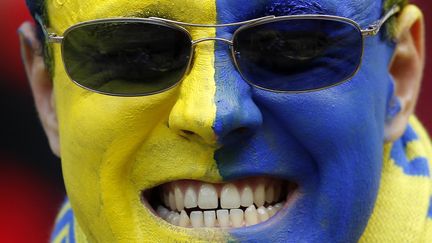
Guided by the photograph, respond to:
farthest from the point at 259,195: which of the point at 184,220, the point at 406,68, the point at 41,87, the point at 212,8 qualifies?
the point at 41,87

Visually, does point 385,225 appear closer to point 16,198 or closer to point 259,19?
point 259,19

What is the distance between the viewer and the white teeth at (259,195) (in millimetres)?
1475

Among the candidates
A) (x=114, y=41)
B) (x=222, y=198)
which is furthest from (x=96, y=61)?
(x=222, y=198)

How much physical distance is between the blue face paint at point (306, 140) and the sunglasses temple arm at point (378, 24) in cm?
2

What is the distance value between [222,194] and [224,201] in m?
0.01

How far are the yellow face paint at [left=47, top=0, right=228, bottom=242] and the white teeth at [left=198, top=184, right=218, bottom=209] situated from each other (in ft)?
0.15

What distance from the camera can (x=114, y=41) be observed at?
141cm

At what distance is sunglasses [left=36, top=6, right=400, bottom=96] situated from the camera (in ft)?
4.50

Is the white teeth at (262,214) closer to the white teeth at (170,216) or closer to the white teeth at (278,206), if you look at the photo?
the white teeth at (278,206)

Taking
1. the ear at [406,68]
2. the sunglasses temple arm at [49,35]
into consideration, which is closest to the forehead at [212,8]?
the sunglasses temple arm at [49,35]

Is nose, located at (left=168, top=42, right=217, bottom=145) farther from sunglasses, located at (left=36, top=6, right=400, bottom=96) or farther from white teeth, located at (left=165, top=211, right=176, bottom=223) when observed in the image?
white teeth, located at (left=165, top=211, right=176, bottom=223)

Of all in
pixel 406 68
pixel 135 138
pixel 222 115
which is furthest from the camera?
pixel 406 68

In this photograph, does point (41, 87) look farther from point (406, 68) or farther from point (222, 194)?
point (406, 68)

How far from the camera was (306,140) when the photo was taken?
4.63 ft
